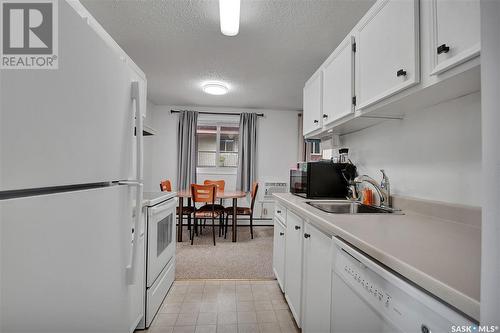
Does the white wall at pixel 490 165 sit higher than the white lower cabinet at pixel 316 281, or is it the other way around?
the white wall at pixel 490 165

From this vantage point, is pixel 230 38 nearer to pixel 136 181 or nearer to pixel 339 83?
pixel 339 83

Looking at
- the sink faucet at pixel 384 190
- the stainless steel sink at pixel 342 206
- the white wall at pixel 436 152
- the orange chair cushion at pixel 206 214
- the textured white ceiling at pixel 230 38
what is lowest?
the orange chair cushion at pixel 206 214

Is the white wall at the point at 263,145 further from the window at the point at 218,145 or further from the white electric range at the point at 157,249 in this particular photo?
the white electric range at the point at 157,249

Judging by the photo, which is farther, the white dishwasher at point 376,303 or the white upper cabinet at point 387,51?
the white upper cabinet at point 387,51

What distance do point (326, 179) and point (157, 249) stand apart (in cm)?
154

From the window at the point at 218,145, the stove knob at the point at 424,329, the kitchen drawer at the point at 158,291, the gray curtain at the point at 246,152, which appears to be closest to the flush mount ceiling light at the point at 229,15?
the stove knob at the point at 424,329

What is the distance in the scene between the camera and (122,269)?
34.4 inches

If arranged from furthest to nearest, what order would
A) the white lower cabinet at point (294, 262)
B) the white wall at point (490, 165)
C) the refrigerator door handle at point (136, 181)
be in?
the white lower cabinet at point (294, 262) < the refrigerator door handle at point (136, 181) < the white wall at point (490, 165)

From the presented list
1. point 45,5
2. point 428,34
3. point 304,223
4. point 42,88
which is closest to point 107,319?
point 42,88

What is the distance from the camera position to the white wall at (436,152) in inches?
42.4

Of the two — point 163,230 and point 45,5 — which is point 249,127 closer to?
point 163,230

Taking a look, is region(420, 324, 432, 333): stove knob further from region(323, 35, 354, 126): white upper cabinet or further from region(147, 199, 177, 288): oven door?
region(147, 199, 177, 288): oven door

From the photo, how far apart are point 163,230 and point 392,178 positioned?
6.00ft

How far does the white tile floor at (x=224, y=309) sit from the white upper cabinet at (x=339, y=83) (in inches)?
65.1
